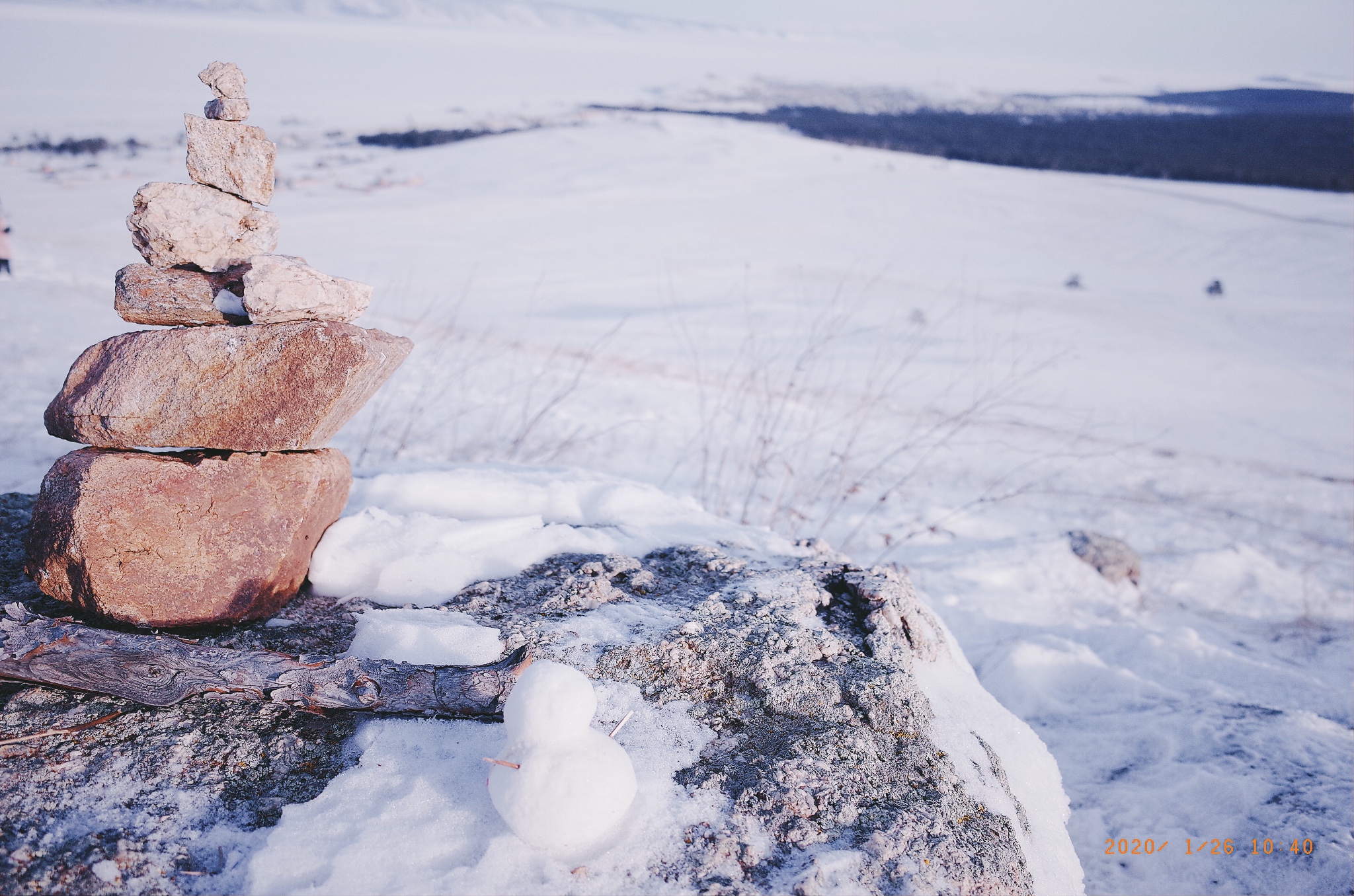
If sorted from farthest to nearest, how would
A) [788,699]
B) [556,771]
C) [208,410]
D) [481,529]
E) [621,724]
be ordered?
[481,529]
[208,410]
[788,699]
[621,724]
[556,771]

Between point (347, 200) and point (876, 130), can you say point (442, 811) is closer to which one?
point (347, 200)

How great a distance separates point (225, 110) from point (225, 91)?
0.05 meters

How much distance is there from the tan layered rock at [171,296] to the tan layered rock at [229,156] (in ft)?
0.87

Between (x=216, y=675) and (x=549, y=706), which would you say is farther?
(x=216, y=675)

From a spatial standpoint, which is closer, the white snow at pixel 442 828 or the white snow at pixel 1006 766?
the white snow at pixel 442 828

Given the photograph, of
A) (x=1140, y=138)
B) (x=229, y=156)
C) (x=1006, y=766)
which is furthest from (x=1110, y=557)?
(x=1140, y=138)

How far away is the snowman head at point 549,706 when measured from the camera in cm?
128

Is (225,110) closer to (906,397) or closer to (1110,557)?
(1110,557)

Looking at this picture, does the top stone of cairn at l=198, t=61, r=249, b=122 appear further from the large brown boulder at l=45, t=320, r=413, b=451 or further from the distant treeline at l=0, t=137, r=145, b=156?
the distant treeline at l=0, t=137, r=145, b=156

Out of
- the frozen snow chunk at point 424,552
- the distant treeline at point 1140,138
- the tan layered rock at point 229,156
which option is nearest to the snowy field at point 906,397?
the frozen snow chunk at point 424,552

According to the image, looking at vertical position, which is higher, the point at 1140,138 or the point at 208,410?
the point at 1140,138

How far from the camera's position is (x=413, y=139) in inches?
795

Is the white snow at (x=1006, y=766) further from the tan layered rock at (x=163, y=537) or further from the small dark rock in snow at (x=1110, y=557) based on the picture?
the small dark rock in snow at (x=1110, y=557)

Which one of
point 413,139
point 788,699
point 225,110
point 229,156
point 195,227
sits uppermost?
point 413,139
